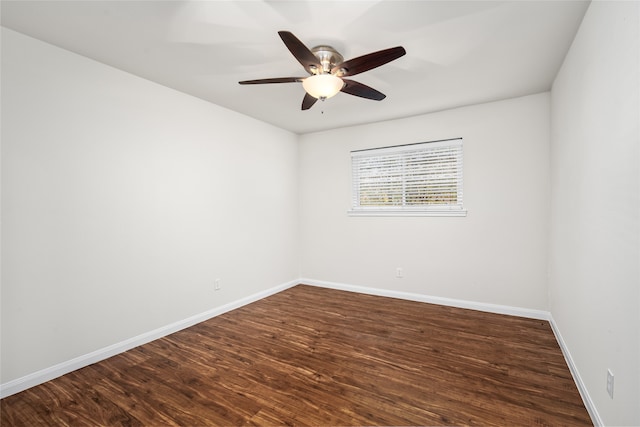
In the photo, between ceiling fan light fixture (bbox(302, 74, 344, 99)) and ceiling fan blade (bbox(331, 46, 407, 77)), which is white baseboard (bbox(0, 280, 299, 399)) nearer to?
ceiling fan light fixture (bbox(302, 74, 344, 99))

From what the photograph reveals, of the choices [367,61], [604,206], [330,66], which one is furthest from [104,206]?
[604,206]

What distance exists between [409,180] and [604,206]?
8.31 feet

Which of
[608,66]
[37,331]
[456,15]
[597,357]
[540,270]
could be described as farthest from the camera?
[540,270]

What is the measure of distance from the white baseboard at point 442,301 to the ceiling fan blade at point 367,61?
9.91 feet

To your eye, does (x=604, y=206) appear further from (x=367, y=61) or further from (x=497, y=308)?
(x=497, y=308)

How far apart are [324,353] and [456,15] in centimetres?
270

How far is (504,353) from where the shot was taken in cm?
250

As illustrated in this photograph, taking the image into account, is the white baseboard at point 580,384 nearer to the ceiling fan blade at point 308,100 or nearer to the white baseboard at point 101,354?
the ceiling fan blade at point 308,100

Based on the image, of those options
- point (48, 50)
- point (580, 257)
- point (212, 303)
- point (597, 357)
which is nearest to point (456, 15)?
point (580, 257)

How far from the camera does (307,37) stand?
2.08 metres

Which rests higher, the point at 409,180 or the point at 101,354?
the point at 409,180

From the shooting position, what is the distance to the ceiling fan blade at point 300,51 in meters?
1.64

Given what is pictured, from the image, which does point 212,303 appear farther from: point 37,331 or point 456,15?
point 456,15

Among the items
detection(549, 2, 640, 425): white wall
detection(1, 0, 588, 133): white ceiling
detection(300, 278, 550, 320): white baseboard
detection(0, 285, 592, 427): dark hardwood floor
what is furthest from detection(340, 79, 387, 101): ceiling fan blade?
detection(300, 278, 550, 320): white baseboard
